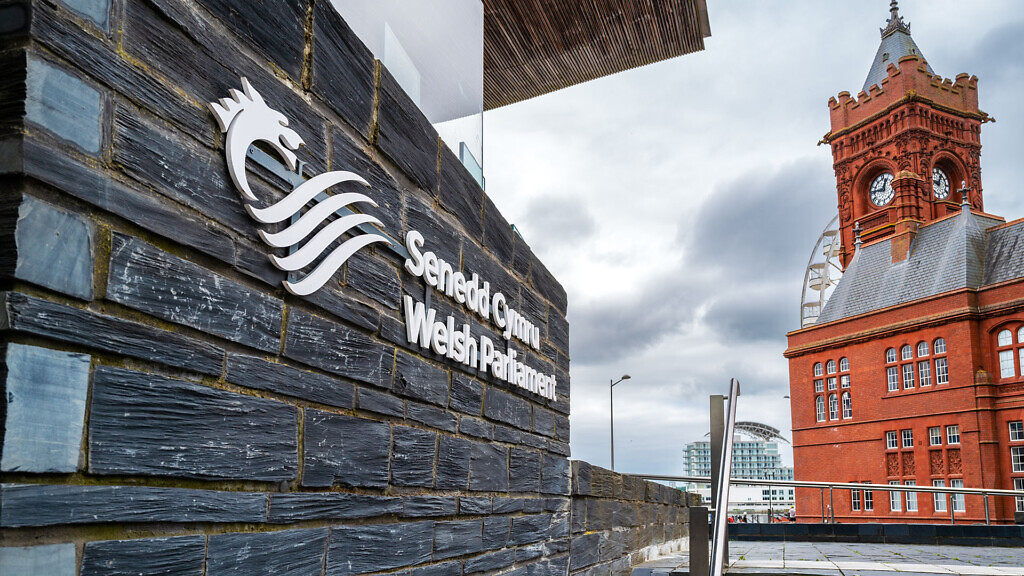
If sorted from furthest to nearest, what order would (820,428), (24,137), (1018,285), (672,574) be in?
1. (820,428)
2. (1018,285)
3. (672,574)
4. (24,137)

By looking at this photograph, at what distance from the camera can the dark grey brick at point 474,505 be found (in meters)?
3.30

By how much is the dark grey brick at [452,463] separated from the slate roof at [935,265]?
31441 mm

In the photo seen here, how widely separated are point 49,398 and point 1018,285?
1287 inches

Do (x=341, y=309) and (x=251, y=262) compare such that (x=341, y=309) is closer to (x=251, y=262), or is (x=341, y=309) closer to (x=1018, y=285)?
(x=251, y=262)

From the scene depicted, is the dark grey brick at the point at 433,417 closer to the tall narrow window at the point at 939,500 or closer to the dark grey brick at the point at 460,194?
the dark grey brick at the point at 460,194

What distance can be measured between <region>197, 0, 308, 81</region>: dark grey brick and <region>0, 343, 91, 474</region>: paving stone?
3.03ft

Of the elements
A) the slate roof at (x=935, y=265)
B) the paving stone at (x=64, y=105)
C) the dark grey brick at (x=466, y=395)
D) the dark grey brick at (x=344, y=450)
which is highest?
the slate roof at (x=935, y=265)

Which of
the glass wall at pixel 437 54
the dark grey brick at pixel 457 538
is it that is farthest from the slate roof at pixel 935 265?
the dark grey brick at pixel 457 538

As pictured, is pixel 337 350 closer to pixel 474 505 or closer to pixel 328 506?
pixel 328 506

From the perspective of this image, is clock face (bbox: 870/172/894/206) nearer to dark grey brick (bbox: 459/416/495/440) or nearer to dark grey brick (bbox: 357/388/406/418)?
dark grey brick (bbox: 459/416/495/440)

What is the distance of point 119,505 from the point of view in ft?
5.02

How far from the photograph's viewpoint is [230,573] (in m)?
1.84

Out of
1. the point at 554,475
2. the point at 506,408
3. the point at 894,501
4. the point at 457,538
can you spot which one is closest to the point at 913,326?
the point at 894,501

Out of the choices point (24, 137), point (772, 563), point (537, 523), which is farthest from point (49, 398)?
point (772, 563)
